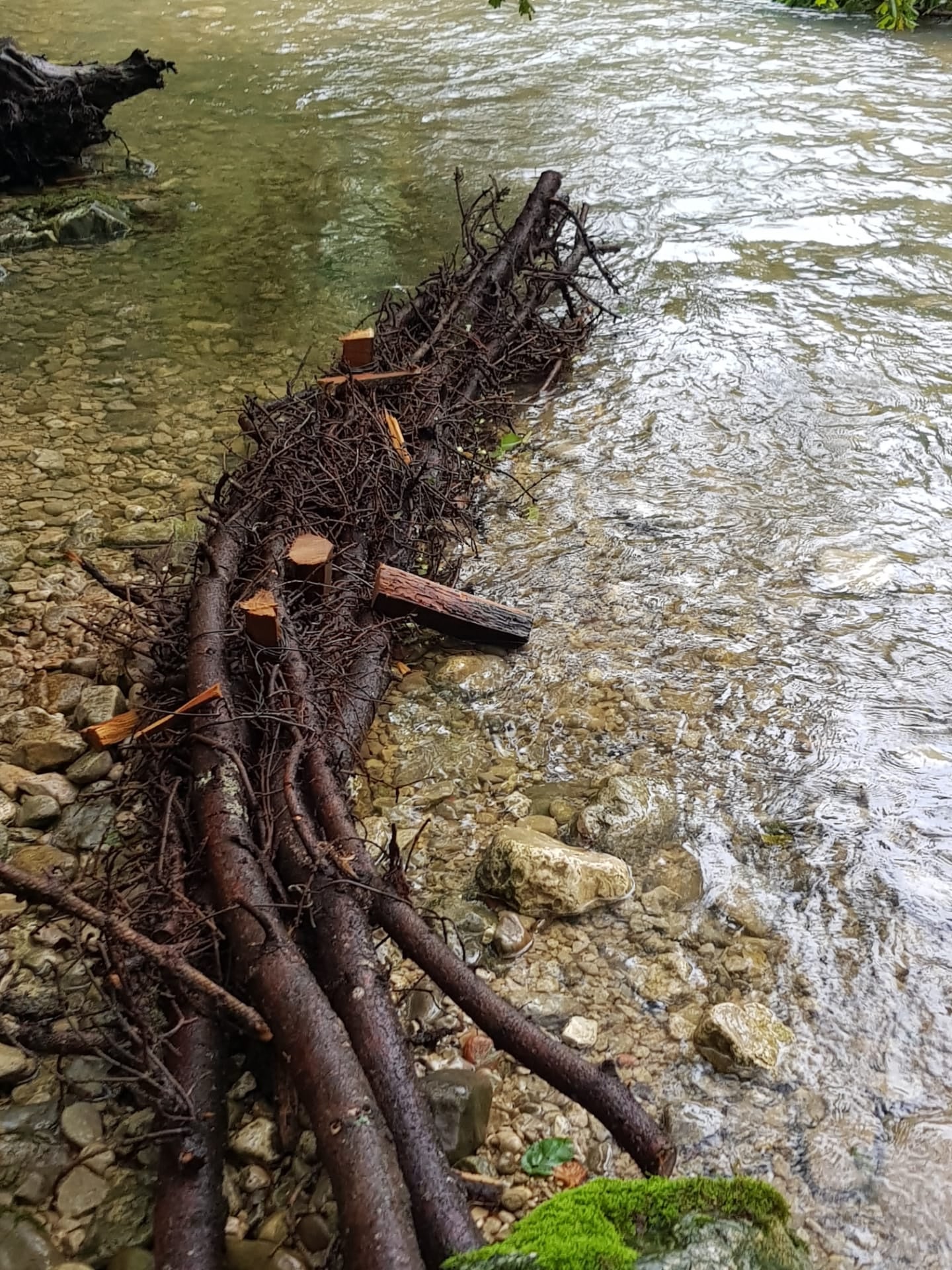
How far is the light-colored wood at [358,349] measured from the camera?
195 inches

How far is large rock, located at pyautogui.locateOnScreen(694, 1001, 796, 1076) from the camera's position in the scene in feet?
7.70

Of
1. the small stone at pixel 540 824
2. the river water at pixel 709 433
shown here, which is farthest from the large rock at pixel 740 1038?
the small stone at pixel 540 824

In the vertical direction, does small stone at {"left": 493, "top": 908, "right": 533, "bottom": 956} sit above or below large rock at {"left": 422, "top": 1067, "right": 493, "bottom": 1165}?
below

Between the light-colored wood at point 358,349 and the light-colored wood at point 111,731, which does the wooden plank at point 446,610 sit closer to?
the light-colored wood at point 111,731

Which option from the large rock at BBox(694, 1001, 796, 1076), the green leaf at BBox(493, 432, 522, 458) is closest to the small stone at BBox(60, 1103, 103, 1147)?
the large rock at BBox(694, 1001, 796, 1076)

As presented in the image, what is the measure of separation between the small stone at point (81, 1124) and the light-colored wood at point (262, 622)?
1454mm

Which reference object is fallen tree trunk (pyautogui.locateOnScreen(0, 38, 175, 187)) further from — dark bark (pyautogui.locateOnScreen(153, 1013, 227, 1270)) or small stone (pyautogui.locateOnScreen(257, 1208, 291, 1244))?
small stone (pyautogui.locateOnScreen(257, 1208, 291, 1244))

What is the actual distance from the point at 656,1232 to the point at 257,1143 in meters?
0.99

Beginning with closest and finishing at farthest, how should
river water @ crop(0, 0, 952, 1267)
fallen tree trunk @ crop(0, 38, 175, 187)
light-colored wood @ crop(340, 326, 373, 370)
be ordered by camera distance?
river water @ crop(0, 0, 952, 1267), light-colored wood @ crop(340, 326, 373, 370), fallen tree trunk @ crop(0, 38, 175, 187)

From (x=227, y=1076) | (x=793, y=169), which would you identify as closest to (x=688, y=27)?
(x=793, y=169)

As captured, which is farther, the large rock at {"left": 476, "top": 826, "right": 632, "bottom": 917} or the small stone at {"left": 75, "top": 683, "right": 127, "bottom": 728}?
the small stone at {"left": 75, "top": 683, "right": 127, "bottom": 728}

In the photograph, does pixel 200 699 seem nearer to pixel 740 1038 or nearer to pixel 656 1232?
pixel 740 1038

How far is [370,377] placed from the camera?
4801 mm

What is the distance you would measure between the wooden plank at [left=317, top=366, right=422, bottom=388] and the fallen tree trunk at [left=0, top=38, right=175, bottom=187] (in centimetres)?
591
